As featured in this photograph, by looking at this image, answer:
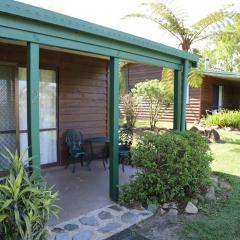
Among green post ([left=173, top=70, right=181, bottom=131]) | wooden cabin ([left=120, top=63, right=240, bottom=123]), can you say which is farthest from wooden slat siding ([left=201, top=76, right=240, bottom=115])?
green post ([left=173, top=70, right=181, bottom=131])

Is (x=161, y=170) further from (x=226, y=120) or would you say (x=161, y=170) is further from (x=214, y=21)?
(x=226, y=120)

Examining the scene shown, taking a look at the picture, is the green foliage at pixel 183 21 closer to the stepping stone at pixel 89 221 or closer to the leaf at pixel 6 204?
the stepping stone at pixel 89 221

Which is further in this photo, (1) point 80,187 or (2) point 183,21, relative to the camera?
(2) point 183,21

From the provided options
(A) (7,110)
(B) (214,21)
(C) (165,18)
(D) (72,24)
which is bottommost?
(A) (7,110)

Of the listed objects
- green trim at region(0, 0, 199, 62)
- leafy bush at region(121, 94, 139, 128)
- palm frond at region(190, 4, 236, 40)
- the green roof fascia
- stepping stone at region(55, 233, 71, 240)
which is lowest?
stepping stone at region(55, 233, 71, 240)

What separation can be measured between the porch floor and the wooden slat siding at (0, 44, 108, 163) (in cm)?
72

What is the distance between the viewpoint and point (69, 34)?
3.71 metres

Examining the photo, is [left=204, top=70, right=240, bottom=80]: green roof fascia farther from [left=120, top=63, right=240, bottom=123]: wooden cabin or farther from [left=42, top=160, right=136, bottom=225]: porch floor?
[left=42, top=160, right=136, bottom=225]: porch floor

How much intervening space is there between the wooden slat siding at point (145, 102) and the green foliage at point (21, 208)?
1210 cm

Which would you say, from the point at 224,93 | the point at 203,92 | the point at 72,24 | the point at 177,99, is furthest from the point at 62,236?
the point at 224,93

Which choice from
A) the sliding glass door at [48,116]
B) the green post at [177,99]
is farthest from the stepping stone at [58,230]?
the green post at [177,99]

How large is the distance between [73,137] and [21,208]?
368 cm

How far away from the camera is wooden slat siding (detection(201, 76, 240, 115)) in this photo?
15719 mm

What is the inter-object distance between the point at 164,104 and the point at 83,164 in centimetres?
778
